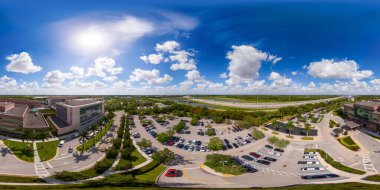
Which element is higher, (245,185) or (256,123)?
(256,123)

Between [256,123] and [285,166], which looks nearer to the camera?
[285,166]

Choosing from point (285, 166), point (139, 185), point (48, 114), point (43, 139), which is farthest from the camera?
point (48, 114)

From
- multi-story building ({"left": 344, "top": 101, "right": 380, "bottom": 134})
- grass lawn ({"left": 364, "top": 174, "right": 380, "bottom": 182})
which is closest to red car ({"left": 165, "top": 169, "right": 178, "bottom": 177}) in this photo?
grass lawn ({"left": 364, "top": 174, "right": 380, "bottom": 182})

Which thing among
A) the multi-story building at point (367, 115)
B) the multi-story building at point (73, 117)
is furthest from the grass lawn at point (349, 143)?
the multi-story building at point (73, 117)

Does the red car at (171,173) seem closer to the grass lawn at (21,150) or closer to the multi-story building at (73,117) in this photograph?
the grass lawn at (21,150)

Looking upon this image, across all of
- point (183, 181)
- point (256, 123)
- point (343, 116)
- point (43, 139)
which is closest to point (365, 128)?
point (343, 116)

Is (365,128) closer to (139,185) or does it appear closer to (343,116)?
(343,116)

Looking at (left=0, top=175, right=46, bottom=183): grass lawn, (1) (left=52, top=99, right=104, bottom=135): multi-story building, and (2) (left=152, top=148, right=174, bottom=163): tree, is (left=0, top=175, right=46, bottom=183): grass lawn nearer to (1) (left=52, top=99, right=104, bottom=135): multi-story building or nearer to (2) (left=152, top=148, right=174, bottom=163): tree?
(2) (left=152, top=148, right=174, bottom=163): tree
